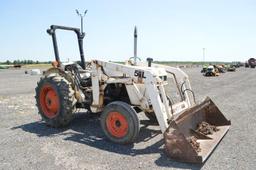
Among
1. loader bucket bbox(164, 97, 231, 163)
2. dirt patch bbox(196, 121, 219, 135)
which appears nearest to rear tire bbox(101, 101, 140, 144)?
loader bucket bbox(164, 97, 231, 163)

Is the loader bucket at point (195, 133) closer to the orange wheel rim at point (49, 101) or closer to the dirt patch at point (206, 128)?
the dirt patch at point (206, 128)

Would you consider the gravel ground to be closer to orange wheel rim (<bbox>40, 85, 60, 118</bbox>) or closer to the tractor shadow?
the tractor shadow

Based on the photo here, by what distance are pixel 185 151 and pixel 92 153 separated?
1694 millimetres

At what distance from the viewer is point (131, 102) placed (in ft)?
21.4

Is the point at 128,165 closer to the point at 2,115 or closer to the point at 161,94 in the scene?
the point at 161,94

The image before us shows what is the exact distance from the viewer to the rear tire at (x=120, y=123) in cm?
581

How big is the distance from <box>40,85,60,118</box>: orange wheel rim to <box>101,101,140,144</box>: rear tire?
63.8 inches

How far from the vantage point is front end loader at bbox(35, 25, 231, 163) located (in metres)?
5.62

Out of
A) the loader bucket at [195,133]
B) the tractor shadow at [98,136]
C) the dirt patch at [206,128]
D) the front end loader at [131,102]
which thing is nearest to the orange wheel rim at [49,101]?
the front end loader at [131,102]

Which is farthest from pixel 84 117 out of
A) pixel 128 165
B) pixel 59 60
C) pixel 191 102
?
pixel 128 165

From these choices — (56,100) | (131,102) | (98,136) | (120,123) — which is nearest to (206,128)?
(131,102)

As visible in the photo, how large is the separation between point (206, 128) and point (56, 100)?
3.51 metres

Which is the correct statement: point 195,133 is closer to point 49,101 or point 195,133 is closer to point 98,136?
point 98,136

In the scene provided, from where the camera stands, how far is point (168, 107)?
5996mm
